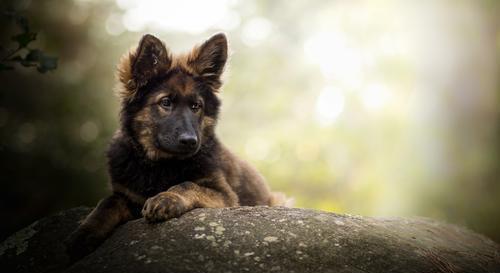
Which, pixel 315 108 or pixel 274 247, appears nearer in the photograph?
pixel 274 247

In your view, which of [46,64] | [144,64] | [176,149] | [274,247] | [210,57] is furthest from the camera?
[210,57]

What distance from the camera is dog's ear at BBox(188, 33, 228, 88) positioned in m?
6.42

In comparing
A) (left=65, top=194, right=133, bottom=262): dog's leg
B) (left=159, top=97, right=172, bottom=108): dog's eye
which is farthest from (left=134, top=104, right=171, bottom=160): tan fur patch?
(left=65, top=194, right=133, bottom=262): dog's leg

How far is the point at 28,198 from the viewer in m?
13.5

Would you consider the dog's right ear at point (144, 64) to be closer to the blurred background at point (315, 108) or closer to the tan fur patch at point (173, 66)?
the tan fur patch at point (173, 66)

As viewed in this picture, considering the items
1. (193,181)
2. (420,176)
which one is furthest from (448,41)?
(193,181)

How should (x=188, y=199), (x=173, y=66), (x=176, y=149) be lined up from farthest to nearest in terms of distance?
(x=173, y=66)
(x=176, y=149)
(x=188, y=199)

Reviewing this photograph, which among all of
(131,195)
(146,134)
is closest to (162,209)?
(131,195)

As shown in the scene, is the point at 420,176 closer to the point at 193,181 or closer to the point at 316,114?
the point at 316,114

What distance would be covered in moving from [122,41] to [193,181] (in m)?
9.26

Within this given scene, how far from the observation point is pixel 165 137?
571 cm

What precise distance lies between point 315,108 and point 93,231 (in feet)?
41.2

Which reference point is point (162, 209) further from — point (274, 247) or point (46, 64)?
point (46, 64)

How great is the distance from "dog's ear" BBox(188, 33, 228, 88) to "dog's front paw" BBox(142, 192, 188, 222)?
207 cm
